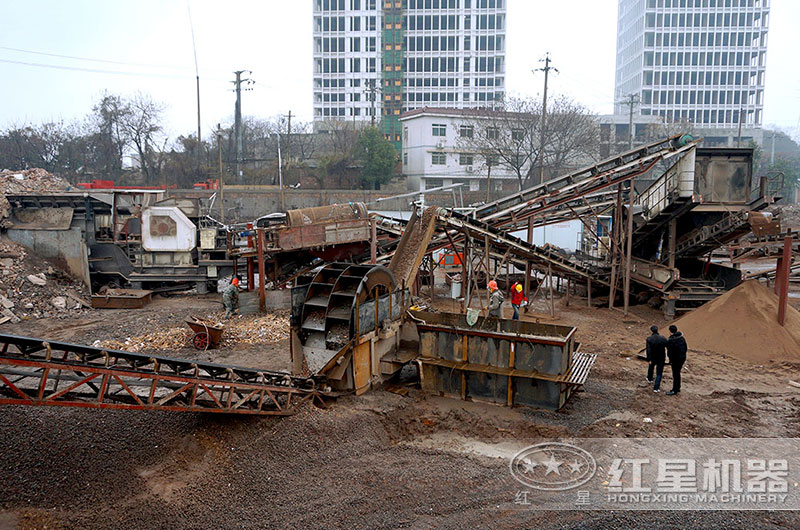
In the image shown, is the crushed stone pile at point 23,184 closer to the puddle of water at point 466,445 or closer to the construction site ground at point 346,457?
the construction site ground at point 346,457

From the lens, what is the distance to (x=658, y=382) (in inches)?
407

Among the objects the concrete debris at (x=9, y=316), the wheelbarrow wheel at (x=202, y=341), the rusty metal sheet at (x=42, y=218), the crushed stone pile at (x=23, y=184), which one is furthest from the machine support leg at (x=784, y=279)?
the crushed stone pile at (x=23, y=184)

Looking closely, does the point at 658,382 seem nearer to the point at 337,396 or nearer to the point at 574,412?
the point at 574,412

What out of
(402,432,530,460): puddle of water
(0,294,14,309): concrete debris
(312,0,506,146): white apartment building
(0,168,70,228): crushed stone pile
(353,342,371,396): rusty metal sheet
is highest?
(312,0,506,146): white apartment building

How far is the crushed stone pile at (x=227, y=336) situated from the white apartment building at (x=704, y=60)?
68.5 metres

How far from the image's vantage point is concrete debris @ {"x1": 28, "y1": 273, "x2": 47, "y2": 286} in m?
18.7

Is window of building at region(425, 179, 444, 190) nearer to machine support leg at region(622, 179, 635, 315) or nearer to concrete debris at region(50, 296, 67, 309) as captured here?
machine support leg at region(622, 179, 635, 315)

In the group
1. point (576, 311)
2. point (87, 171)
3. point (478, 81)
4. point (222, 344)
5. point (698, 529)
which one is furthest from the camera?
point (478, 81)

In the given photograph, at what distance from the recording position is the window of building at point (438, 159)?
44.6 meters

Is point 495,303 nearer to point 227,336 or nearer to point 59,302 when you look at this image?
point 227,336

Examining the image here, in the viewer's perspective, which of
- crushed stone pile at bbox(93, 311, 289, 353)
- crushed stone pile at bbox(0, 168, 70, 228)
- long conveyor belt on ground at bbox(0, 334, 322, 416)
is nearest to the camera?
long conveyor belt on ground at bbox(0, 334, 322, 416)

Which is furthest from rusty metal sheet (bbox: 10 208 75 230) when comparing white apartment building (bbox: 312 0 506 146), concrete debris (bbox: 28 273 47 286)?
white apartment building (bbox: 312 0 506 146)

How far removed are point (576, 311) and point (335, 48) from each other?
59.2 metres

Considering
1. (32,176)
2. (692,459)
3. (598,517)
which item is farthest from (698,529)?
(32,176)
